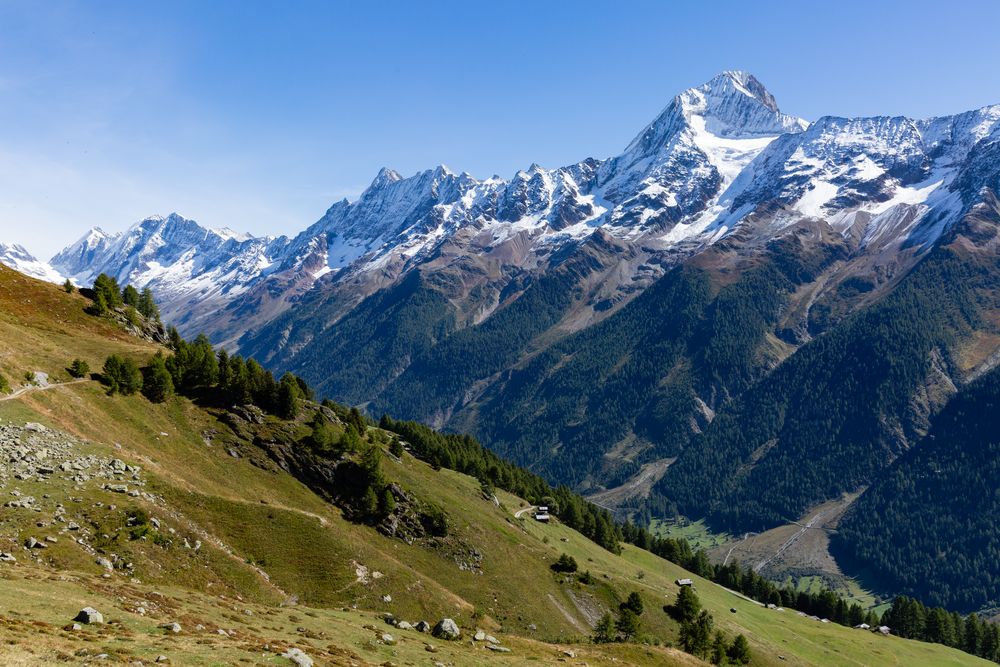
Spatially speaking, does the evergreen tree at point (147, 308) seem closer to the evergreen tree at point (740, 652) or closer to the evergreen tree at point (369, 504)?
the evergreen tree at point (369, 504)

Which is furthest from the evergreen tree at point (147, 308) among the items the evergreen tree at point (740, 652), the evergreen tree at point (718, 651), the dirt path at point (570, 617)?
the evergreen tree at point (740, 652)

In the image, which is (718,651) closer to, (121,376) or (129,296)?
(121,376)

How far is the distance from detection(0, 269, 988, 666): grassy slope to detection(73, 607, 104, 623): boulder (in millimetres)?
660

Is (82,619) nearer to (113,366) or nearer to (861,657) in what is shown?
(113,366)

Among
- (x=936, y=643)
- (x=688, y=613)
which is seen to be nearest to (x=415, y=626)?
(x=688, y=613)

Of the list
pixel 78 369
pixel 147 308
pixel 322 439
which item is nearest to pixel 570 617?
pixel 322 439

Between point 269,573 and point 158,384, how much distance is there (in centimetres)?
3467

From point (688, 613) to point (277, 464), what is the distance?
73122 mm

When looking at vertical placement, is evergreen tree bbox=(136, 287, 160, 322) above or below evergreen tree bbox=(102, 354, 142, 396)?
above

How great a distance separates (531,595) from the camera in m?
97.2

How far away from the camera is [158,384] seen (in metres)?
88.4

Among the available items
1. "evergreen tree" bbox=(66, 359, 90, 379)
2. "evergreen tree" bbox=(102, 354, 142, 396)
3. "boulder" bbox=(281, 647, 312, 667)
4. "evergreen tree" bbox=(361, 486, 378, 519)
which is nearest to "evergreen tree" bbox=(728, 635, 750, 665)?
"evergreen tree" bbox=(361, 486, 378, 519)

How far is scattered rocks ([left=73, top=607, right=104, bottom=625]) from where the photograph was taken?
36.2 m

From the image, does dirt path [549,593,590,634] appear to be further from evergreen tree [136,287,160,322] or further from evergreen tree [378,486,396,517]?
evergreen tree [136,287,160,322]
